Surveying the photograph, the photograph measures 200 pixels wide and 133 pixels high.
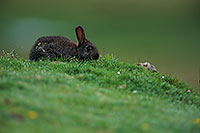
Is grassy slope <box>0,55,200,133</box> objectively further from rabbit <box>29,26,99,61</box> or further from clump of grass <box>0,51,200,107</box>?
rabbit <box>29,26,99,61</box>

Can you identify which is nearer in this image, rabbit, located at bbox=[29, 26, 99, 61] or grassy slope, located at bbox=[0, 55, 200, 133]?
grassy slope, located at bbox=[0, 55, 200, 133]

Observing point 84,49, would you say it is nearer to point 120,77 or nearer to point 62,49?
point 62,49

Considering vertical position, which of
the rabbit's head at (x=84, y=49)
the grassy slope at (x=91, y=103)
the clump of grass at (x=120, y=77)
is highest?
the rabbit's head at (x=84, y=49)

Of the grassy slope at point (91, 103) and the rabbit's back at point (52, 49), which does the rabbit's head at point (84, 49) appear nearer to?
the rabbit's back at point (52, 49)

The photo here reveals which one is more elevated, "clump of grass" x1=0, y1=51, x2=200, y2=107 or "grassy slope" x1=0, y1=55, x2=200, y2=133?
"clump of grass" x1=0, y1=51, x2=200, y2=107

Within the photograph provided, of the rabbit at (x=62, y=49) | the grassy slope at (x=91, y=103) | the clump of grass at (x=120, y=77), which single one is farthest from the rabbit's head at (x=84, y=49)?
the grassy slope at (x=91, y=103)

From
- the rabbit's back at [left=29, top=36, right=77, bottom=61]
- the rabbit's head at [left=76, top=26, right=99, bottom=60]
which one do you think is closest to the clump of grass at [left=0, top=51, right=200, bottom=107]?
the rabbit's head at [left=76, top=26, right=99, bottom=60]

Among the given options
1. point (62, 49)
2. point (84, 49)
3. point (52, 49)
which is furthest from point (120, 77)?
point (52, 49)
